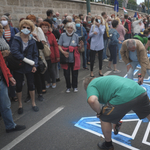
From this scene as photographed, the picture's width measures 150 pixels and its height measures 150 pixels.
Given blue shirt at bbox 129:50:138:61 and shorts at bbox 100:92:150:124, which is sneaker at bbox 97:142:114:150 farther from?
blue shirt at bbox 129:50:138:61

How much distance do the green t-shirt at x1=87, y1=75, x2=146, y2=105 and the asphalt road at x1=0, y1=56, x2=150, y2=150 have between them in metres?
0.97

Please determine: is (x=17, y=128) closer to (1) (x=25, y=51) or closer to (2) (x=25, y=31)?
(1) (x=25, y=51)

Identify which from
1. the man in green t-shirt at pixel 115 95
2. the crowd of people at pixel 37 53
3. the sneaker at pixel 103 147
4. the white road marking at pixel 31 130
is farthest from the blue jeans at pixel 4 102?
the sneaker at pixel 103 147

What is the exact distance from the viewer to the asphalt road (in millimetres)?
2918

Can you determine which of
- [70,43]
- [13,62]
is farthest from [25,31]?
[70,43]

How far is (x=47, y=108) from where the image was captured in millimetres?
4277

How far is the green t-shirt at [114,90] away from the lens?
2.25 meters

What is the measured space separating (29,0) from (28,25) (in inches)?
208

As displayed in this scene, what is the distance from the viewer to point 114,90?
228cm

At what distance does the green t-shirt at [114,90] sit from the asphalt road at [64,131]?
0.97 meters

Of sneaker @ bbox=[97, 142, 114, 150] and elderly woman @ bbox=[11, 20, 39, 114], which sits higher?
elderly woman @ bbox=[11, 20, 39, 114]

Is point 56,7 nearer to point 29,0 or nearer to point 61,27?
point 29,0

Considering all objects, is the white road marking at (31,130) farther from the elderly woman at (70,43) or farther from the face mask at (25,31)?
the face mask at (25,31)

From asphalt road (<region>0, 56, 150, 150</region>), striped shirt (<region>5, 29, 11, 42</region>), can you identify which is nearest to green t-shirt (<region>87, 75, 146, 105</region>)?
asphalt road (<region>0, 56, 150, 150</region>)
